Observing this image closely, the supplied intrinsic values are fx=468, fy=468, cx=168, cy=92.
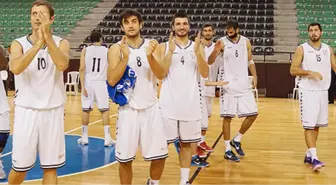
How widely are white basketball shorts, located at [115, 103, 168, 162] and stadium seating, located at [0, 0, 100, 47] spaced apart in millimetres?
17606

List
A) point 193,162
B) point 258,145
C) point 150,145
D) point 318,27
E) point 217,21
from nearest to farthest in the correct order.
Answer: point 150,145, point 318,27, point 193,162, point 258,145, point 217,21

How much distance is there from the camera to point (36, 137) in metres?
3.61

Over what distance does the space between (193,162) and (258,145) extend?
191 centimetres

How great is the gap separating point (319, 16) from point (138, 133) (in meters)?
18.2

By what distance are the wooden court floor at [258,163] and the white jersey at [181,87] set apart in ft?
Answer: 3.47

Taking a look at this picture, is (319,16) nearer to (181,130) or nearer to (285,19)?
(285,19)

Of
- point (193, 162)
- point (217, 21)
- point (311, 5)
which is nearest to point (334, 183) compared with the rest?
point (193, 162)

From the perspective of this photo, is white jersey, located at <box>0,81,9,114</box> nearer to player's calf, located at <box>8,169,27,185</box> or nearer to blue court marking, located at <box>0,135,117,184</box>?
blue court marking, located at <box>0,135,117,184</box>

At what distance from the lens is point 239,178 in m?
5.67

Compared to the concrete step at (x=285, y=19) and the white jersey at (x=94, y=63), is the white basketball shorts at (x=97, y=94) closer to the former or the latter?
the white jersey at (x=94, y=63)

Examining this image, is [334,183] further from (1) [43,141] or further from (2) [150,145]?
(1) [43,141]

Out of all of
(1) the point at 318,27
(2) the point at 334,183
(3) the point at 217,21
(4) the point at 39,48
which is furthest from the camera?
(3) the point at 217,21

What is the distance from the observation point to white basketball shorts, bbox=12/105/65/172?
3590 millimetres

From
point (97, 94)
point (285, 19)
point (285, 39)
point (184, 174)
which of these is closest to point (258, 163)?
point (184, 174)
